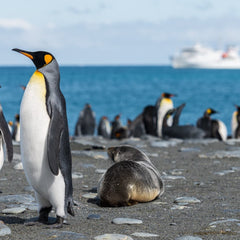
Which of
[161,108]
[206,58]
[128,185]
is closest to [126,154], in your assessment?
[128,185]

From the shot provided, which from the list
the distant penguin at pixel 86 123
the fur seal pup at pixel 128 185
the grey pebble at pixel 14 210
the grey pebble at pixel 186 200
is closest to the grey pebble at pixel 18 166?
the fur seal pup at pixel 128 185

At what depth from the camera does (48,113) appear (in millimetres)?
3865

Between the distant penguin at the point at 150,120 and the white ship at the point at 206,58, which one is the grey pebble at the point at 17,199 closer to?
the distant penguin at the point at 150,120

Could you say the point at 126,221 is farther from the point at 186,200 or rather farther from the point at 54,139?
the point at 186,200

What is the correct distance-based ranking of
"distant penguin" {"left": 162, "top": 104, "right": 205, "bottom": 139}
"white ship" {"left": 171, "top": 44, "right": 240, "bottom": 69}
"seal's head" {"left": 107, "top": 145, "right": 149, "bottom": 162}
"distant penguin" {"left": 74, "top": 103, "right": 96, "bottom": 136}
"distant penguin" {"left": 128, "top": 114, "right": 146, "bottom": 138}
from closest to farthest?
1. "seal's head" {"left": 107, "top": 145, "right": 149, "bottom": 162}
2. "distant penguin" {"left": 162, "top": 104, "right": 205, "bottom": 139}
3. "distant penguin" {"left": 128, "top": 114, "right": 146, "bottom": 138}
4. "distant penguin" {"left": 74, "top": 103, "right": 96, "bottom": 136}
5. "white ship" {"left": 171, "top": 44, "right": 240, "bottom": 69}

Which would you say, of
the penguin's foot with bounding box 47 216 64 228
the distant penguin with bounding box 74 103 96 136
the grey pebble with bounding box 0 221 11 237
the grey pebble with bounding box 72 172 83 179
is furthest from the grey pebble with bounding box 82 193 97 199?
the distant penguin with bounding box 74 103 96 136

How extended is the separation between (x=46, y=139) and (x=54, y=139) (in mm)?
78

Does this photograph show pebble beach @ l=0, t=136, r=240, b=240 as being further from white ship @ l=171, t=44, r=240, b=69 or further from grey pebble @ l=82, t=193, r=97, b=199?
white ship @ l=171, t=44, r=240, b=69

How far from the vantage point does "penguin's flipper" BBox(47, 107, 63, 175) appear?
3773mm

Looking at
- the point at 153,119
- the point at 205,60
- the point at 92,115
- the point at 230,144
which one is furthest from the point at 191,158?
the point at 205,60

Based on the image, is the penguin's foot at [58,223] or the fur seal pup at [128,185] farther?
the fur seal pup at [128,185]

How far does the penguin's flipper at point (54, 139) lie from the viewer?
12.4 ft

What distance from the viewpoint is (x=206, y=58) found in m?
130

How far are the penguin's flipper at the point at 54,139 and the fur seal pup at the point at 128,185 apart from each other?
1.11 metres
